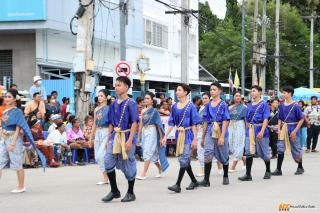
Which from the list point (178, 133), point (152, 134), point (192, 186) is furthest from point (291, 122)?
point (178, 133)

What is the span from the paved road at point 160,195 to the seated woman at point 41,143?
153cm

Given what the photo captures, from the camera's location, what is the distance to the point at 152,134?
42.0 ft

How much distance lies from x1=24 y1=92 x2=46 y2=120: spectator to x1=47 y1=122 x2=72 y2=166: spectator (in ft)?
2.23

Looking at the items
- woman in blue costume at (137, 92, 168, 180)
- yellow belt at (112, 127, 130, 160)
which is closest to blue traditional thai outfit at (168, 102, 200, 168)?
yellow belt at (112, 127, 130, 160)

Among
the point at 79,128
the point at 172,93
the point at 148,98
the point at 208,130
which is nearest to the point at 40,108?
the point at 79,128

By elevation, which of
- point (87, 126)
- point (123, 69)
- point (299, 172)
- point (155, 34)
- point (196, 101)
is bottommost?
point (299, 172)

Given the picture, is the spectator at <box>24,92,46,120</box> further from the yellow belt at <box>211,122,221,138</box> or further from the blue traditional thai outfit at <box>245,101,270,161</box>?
the yellow belt at <box>211,122,221,138</box>

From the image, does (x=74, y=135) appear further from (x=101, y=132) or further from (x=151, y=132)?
(x=101, y=132)

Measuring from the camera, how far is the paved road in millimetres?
8680

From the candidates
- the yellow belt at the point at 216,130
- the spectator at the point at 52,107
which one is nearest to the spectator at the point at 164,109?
the spectator at the point at 52,107

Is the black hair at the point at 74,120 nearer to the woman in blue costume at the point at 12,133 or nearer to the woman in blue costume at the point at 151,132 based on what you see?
the woman in blue costume at the point at 151,132

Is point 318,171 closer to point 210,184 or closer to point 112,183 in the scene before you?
point 210,184

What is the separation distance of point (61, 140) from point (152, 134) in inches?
152

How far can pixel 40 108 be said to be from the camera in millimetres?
16484
